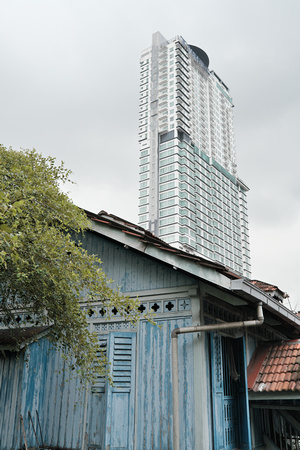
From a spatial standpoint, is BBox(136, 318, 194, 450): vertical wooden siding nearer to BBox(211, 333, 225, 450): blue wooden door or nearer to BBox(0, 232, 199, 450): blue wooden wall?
BBox(0, 232, 199, 450): blue wooden wall

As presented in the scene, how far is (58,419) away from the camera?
28.3 feet

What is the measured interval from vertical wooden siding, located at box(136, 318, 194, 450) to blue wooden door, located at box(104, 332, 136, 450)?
162 millimetres

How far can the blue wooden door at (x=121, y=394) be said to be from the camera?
773 cm

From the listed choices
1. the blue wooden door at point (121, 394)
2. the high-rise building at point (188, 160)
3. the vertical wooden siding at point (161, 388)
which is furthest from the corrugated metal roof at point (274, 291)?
the high-rise building at point (188, 160)

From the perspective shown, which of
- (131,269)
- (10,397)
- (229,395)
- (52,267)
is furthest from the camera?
(131,269)

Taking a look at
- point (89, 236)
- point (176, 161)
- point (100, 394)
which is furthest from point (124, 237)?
point (176, 161)

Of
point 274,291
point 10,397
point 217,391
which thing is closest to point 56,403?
point 10,397

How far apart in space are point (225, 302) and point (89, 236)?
345 centimetres

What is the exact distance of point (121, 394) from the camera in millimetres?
7980

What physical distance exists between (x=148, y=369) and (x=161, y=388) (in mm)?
445

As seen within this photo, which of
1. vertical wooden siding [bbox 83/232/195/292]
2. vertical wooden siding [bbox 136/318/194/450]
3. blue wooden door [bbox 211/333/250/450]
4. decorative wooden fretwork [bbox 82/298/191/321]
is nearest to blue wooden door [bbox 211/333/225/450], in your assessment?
blue wooden door [bbox 211/333/250/450]

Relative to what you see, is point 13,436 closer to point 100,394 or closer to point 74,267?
point 100,394

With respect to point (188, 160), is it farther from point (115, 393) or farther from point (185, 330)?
point (185, 330)

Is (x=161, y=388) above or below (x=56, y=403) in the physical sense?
above
